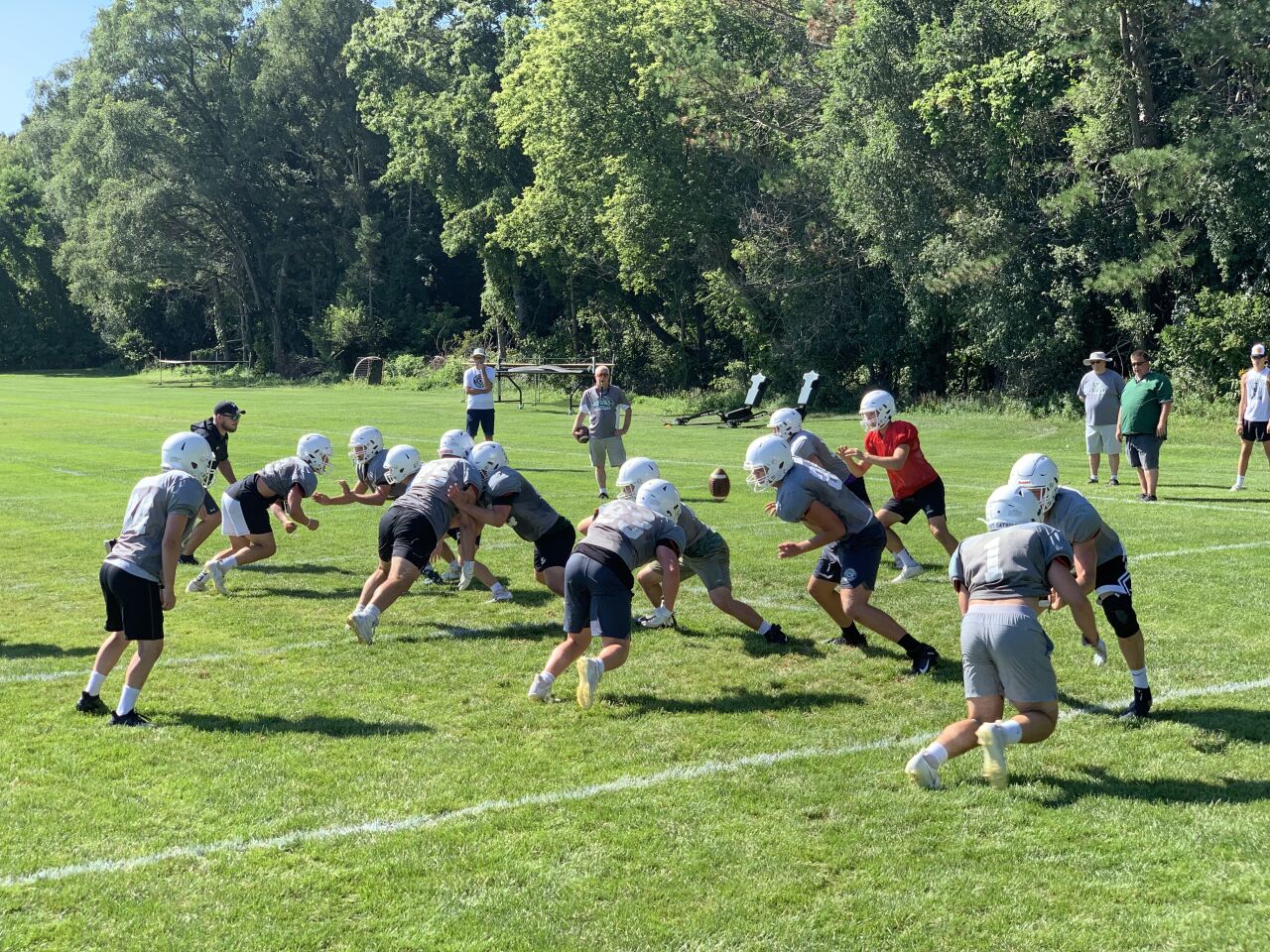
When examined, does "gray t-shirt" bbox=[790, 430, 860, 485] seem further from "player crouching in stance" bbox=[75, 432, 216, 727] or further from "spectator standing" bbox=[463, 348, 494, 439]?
"spectator standing" bbox=[463, 348, 494, 439]

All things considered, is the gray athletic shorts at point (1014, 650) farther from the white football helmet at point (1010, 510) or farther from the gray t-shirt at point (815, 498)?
the gray t-shirt at point (815, 498)

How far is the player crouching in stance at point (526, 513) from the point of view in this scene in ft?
34.1

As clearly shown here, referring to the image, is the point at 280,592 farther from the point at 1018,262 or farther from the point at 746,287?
the point at 746,287

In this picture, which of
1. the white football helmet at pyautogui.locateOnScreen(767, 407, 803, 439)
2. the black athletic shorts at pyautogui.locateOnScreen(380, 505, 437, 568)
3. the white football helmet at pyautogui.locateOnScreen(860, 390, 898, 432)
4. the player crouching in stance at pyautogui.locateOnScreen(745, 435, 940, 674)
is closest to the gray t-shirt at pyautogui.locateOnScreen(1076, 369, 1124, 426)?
the white football helmet at pyautogui.locateOnScreen(860, 390, 898, 432)

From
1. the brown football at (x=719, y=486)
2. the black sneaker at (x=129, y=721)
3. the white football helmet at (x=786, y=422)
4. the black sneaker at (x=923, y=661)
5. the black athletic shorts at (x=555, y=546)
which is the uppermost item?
the white football helmet at (x=786, y=422)

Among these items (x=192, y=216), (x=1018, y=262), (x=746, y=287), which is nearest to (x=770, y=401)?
(x=746, y=287)

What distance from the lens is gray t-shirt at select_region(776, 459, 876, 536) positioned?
336 inches

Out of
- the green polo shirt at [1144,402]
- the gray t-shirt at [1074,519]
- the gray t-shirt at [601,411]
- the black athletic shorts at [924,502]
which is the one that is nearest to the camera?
the gray t-shirt at [1074,519]

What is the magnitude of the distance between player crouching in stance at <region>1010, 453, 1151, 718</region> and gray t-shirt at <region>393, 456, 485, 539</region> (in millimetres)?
4565

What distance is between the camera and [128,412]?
124 feet

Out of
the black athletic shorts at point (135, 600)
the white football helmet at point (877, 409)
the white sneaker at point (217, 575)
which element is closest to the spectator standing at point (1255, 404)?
the white football helmet at point (877, 409)

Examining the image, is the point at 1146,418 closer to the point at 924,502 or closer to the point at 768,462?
the point at 924,502

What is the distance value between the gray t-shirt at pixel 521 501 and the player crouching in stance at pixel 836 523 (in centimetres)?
235

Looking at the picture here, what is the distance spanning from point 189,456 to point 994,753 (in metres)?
5.26
